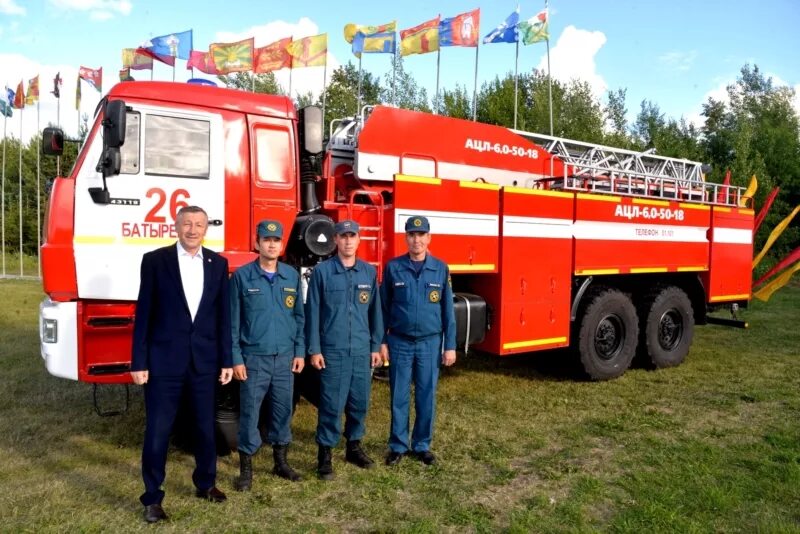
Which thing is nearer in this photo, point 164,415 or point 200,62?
point 164,415

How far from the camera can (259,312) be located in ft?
12.3

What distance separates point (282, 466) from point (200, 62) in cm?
1856

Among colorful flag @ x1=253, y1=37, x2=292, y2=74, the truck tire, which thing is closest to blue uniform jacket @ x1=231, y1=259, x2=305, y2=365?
the truck tire

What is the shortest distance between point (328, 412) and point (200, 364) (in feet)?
3.31

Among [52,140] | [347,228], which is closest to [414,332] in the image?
[347,228]

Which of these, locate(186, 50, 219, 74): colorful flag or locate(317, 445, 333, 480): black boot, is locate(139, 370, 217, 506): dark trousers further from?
locate(186, 50, 219, 74): colorful flag

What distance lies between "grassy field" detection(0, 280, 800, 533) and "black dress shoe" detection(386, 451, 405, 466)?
0.26 feet

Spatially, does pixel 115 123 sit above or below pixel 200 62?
below

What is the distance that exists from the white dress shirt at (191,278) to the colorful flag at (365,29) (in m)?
16.5

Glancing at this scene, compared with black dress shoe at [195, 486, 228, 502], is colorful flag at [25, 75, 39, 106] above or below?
above

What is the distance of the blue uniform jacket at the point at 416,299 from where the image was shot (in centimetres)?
424

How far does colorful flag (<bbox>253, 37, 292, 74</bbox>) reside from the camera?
19.1 m

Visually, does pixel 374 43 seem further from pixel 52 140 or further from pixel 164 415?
pixel 164 415

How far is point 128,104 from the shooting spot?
4262 mm
